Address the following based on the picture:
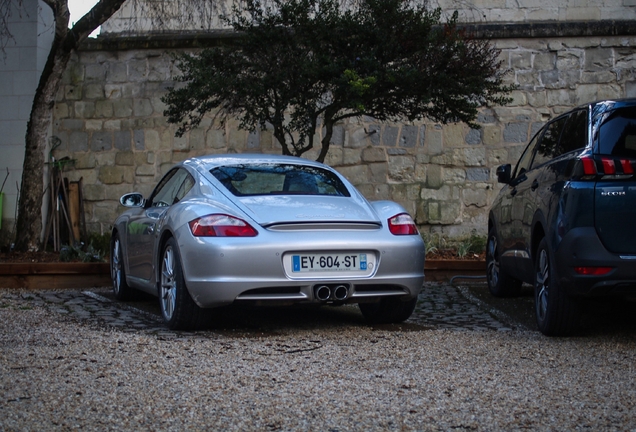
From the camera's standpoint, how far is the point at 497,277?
28.7 feet

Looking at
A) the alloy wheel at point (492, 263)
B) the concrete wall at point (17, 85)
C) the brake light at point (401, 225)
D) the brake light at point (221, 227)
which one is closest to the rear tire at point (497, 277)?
the alloy wheel at point (492, 263)

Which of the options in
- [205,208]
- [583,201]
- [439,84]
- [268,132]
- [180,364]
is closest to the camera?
[180,364]

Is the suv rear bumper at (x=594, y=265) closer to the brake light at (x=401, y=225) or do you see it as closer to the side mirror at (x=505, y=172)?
the brake light at (x=401, y=225)

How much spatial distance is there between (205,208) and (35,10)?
8184 millimetres

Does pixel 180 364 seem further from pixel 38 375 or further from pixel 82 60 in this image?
pixel 82 60

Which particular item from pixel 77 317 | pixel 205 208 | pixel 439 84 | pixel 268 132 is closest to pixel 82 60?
pixel 268 132

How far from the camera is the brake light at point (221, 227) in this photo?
5984mm

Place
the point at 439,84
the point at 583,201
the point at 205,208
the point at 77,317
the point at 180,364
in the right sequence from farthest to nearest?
the point at 439,84 < the point at 77,317 < the point at 205,208 < the point at 583,201 < the point at 180,364

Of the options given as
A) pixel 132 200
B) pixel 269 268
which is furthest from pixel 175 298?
pixel 132 200

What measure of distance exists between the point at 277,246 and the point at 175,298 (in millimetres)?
902

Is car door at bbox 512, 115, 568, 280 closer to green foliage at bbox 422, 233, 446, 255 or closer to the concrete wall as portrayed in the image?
green foliage at bbox 422, 233, 446, 255

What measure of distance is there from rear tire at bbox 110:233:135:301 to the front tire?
6.12 feet

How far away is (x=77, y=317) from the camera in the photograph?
7203 mm

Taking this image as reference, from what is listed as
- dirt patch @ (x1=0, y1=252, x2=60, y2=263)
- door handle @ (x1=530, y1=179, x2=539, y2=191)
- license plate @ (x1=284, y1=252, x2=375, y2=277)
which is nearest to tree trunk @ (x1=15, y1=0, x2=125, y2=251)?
dirt patch @ (x1=0, y1=252, x2=60, y2=263)
